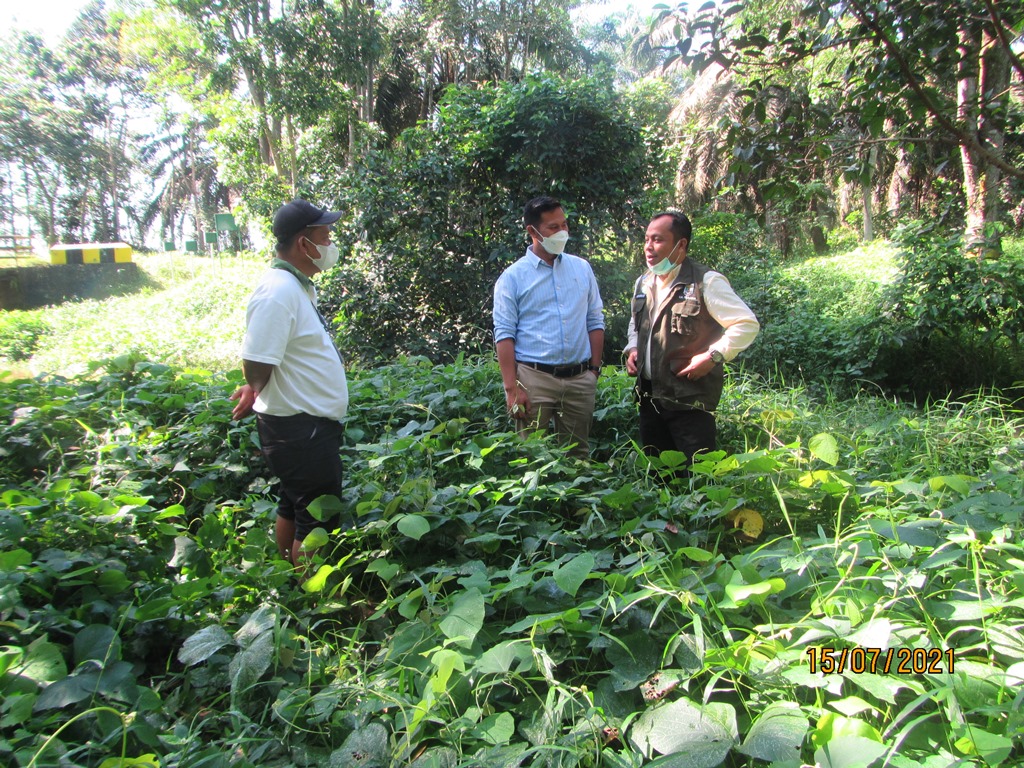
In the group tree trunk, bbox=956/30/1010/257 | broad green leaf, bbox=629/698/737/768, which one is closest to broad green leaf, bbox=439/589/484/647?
broad green leaf, bbox=629/698/737/768

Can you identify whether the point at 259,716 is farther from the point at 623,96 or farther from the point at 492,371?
the point at 623,96

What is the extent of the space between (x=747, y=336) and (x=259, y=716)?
2.45 meters

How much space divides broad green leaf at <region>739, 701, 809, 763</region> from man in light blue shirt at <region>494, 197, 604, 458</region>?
92.3 inches

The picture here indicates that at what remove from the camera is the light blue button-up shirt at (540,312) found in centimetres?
378

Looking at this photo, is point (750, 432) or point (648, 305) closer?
point (648, 305)

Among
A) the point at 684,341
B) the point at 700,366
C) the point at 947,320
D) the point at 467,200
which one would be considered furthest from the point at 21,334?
the point at 947,320

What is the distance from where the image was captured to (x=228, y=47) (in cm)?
1372

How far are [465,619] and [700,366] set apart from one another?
1.80 metres

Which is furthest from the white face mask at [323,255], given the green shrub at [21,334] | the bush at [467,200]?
the green shrub at [21,334]

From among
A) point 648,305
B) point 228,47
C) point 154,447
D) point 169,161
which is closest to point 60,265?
point 228,47

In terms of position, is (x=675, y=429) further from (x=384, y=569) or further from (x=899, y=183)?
(x=899, y=183)

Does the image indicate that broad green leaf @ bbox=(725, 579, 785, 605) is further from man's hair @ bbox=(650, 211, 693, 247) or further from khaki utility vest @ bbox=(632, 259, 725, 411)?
man's hair @ bbox=(650, 211, 693, 247)

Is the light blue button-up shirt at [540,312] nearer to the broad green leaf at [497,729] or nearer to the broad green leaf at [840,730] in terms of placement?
the broad green leaf at [497,729]

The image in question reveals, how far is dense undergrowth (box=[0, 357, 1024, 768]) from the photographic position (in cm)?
149
